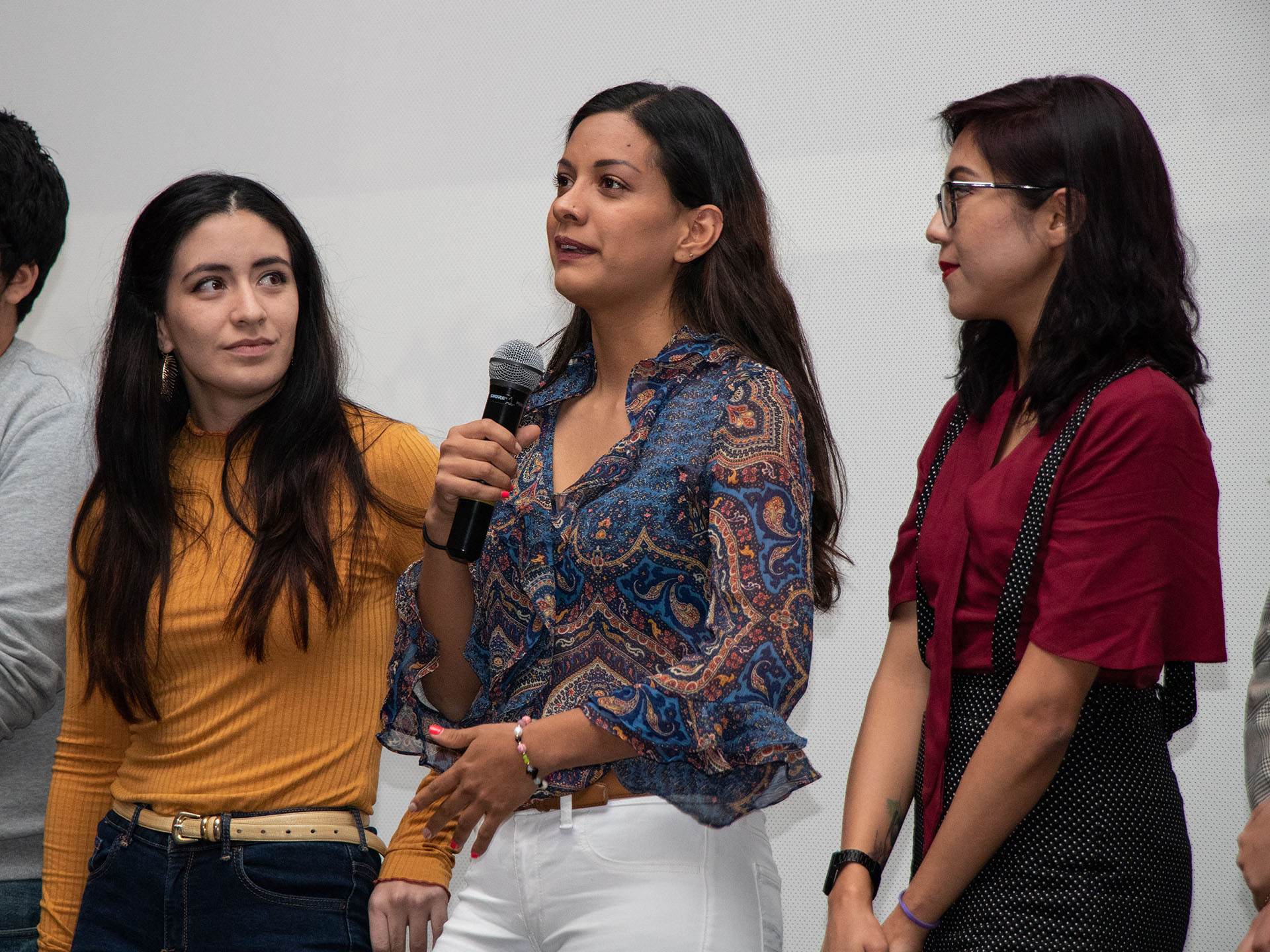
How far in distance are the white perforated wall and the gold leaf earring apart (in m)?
0.97

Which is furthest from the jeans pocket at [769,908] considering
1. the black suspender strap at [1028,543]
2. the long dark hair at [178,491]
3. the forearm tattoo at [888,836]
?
the long dark hair at [178,491]

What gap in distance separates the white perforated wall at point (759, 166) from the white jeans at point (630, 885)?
3.88ft

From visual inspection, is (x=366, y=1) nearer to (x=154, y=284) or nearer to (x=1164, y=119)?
(x=154, y=284)

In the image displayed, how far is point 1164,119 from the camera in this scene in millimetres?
2473

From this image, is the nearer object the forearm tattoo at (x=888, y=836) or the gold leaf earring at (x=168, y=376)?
the forearm tattoo at (x=888, y=836)

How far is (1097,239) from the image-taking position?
1.43m

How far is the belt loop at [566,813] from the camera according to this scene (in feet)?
4.73

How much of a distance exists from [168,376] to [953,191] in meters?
1.22

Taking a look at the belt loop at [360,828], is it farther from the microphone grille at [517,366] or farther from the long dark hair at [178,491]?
the microphone grille at [517,366]

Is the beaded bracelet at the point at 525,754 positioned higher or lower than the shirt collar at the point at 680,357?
lower

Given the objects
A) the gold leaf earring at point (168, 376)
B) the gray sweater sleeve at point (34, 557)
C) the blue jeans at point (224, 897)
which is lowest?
the blue jeans at point (224, 897)

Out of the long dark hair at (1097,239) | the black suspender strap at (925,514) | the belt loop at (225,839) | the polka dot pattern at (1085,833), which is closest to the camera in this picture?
the polka dot pattern at (1085,833)

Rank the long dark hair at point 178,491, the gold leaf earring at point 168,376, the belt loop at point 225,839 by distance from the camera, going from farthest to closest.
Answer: the gold leaf earring at point 168,376 → the long dark hair at point 178,491 → the belt loop at point 225,839

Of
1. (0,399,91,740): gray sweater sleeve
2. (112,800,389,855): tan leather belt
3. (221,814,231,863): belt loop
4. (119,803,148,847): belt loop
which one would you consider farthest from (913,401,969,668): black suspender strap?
(0,399,91,740): gray sweater sleeve
